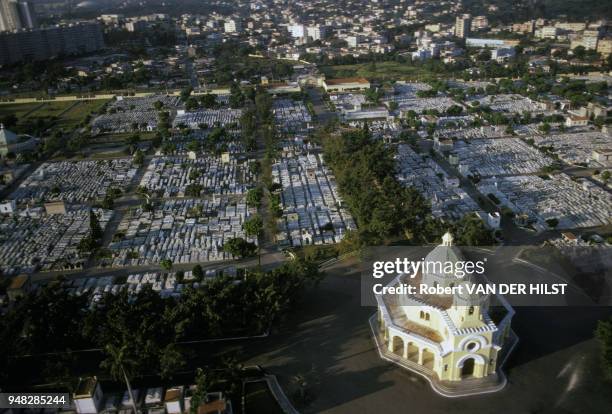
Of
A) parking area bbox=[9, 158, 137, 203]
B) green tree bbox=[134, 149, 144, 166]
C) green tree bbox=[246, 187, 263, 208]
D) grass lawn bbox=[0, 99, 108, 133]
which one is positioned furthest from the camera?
grass lawn bbox=[0, 99, 108, 133]

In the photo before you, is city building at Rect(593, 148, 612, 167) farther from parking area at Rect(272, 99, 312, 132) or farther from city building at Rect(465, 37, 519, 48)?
city building at Rect(465, 37, 519, 48)

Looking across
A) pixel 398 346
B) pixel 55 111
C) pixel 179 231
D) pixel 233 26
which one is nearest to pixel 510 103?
pixel 179 231

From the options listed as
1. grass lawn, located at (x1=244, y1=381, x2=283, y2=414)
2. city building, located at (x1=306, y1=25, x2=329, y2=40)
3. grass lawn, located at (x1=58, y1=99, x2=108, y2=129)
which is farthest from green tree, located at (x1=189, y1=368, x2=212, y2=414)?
city building, located at (x1=306, y1=25, x2=329, y2=40)

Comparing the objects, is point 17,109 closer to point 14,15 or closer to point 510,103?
point 510,103

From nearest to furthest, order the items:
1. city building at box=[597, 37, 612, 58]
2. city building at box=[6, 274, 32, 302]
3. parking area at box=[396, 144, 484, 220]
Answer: city building at box=[6, 274, 32, 302] < parking area at box=[396, 144, 484, 220] < city building at box=[597, 37, 612, 58]

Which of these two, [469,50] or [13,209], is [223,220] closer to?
[13,209]

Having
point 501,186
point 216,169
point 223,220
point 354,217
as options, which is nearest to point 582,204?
point 501,186

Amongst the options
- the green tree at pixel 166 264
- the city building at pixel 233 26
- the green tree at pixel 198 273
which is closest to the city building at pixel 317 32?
the city building at pixel 233 26
